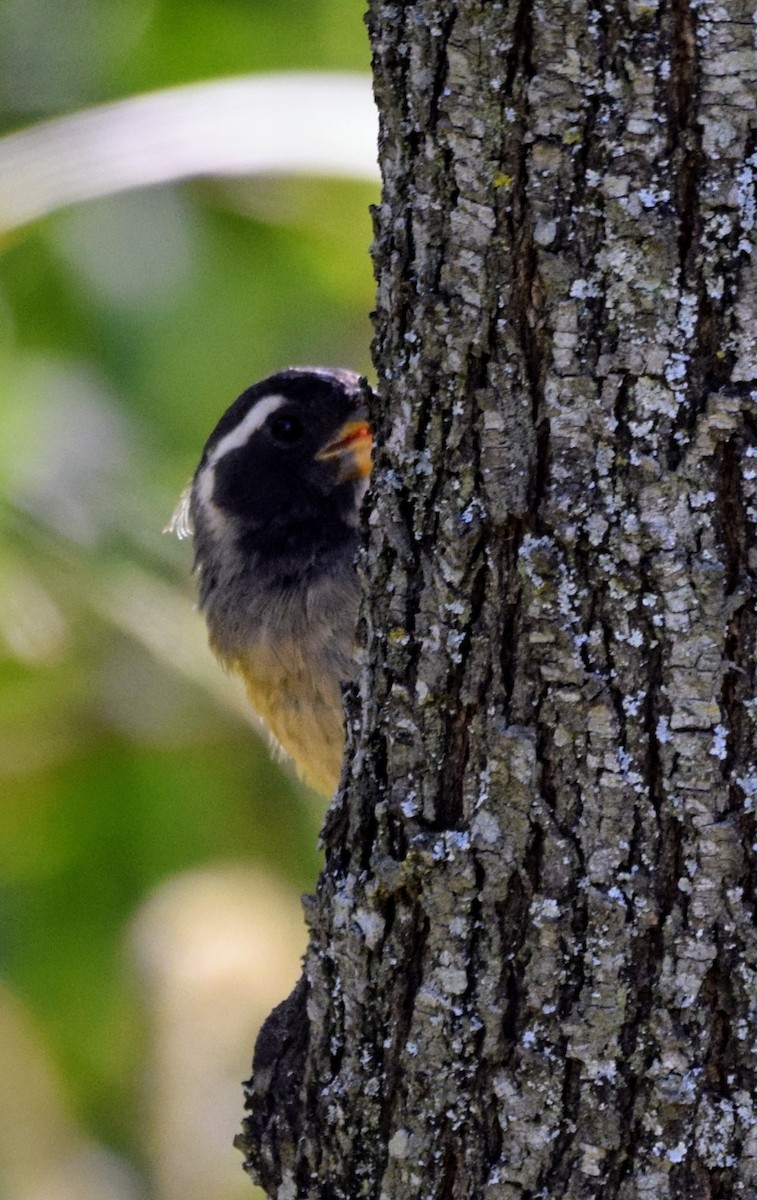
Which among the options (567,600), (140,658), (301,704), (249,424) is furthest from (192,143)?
(567,600)

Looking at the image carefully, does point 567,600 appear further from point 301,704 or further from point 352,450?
point 352,450

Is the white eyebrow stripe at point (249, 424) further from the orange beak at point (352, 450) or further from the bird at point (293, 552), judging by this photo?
the orange beak at point (352, 450)

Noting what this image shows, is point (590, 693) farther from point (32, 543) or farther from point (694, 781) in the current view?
point (32, 543)

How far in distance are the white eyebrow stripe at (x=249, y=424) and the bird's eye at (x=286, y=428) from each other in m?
0.03

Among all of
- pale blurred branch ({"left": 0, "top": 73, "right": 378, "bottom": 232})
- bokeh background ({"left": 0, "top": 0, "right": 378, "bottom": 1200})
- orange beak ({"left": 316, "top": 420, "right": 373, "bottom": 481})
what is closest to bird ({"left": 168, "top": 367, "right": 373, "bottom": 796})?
orange beak ({"left": 316, "top": 420, "right": 373, "bottom": 481})

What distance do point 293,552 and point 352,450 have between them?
39 cm

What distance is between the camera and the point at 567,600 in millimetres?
2096

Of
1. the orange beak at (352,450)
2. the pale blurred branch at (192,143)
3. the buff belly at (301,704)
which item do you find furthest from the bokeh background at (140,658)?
the orange beak at (352,450)

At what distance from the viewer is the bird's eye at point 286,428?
4.95 metres

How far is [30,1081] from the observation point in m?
7.57

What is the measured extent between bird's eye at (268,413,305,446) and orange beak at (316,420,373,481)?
0.11m

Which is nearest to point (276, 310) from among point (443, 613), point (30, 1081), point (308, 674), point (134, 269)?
point (134, 269)

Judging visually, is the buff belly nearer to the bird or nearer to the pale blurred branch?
the bird

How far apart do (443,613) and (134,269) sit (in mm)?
5754
